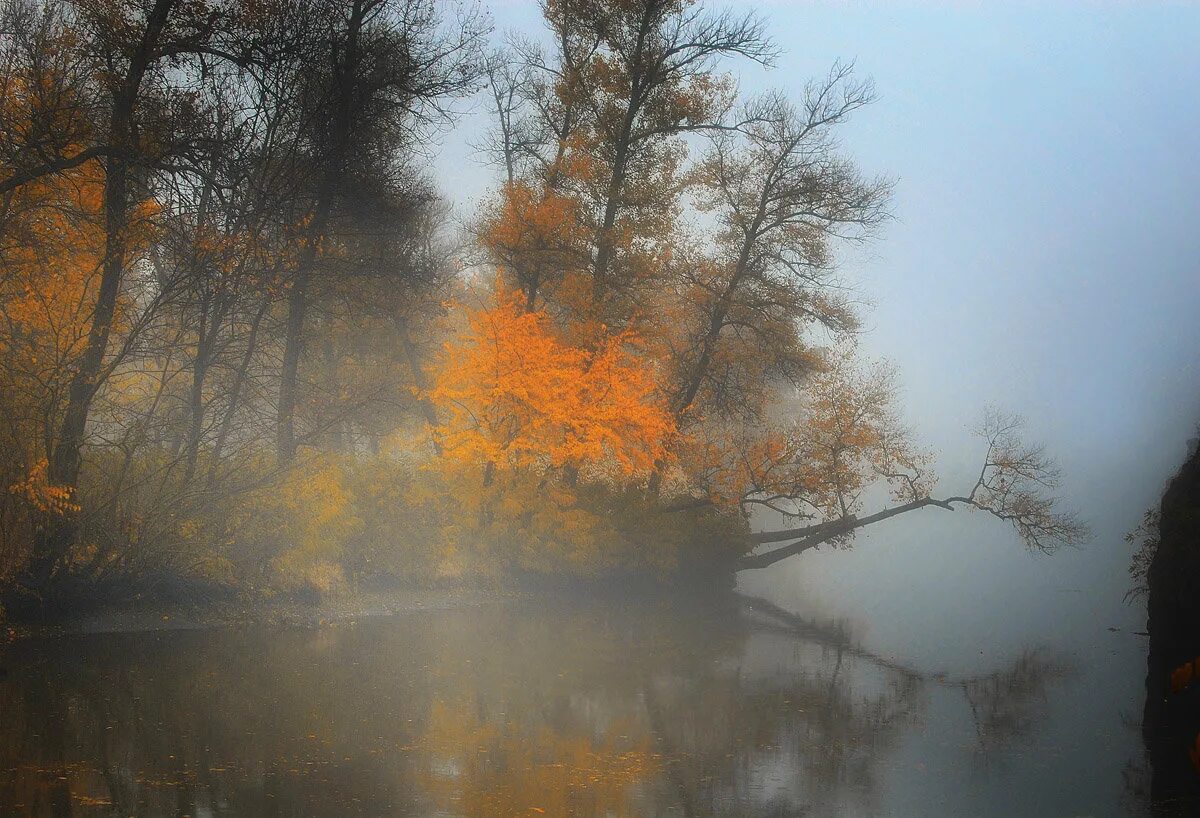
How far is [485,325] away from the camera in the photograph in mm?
23641

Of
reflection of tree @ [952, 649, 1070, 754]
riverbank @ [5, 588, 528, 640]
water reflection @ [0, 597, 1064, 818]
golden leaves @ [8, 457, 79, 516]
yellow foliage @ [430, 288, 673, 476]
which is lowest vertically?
reflection of tree @ [952, 649, 1070, 754]

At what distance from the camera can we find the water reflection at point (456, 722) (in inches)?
385

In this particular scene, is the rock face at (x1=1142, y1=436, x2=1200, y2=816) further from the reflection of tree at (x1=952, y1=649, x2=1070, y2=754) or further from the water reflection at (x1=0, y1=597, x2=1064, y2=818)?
the water reflection at (x1=0, y1=597, x2=1064, y2=818)

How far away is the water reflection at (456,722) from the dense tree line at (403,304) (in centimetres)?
290

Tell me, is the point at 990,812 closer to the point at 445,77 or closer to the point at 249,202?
the point at 249,202

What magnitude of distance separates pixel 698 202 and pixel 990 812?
65.8ft

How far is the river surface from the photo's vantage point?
32.8ft

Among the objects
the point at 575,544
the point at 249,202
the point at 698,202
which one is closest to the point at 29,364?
the point at 249,202

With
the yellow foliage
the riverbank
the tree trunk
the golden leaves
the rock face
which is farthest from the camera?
the yellow foliage

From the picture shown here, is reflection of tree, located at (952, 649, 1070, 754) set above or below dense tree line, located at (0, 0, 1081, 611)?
below

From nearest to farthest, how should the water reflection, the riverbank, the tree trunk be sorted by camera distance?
→ the water reflection, the tree trunk, the riverbank

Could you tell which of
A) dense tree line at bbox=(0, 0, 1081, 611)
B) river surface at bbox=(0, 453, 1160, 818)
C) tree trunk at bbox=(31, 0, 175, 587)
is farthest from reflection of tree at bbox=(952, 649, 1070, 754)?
tree trunk at bbox=(31, 0, 175, 587)

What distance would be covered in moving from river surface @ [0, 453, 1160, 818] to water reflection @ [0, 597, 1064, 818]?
1.9 inches

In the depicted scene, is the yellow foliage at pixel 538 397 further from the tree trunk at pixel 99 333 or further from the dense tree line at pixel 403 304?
the tree trunk at pixel 99 333
